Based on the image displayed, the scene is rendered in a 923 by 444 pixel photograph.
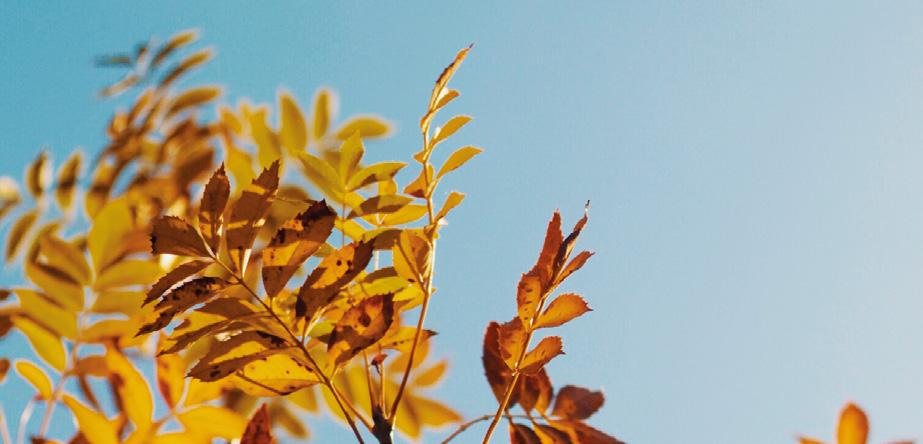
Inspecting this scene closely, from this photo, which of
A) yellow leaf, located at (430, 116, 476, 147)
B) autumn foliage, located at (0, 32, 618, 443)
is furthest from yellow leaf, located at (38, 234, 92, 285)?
yellow leaf, located at (430, 116, 476, 147)

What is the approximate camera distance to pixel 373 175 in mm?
623

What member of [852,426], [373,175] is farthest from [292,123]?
[852,426]

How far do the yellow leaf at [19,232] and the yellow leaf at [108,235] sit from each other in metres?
0.49

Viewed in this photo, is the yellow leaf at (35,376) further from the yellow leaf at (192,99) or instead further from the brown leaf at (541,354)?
the yellow leaf at (192,99)

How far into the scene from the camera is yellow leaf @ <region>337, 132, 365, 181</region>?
611 millimetres

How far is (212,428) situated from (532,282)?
440 mm

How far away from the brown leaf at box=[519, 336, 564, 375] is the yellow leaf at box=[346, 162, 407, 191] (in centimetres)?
18

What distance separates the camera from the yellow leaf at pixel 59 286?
0.97 metres

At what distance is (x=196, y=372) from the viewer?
1.53 feet

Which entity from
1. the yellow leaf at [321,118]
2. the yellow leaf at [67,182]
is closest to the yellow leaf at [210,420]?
the yellow leaf at [321,118]

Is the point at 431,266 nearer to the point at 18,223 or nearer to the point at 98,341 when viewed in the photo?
the point at 98,341

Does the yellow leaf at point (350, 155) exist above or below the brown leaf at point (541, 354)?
above

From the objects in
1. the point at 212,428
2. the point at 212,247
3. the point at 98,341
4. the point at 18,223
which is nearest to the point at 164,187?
the point at 18,223

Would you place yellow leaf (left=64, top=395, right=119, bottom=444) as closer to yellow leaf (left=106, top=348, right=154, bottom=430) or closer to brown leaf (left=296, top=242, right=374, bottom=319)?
yellow leaf (left=106, top=348, right=154, bottom=430)
